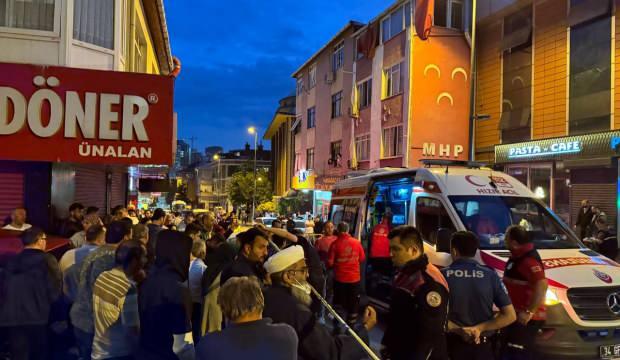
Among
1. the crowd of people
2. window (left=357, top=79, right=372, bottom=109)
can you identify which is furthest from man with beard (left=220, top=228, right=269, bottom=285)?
window (left=357, top=79, right=372, bottom=109)

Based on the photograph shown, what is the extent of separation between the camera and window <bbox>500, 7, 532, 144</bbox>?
1883 centimetres

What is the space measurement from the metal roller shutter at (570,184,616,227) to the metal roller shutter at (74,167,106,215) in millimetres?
14209

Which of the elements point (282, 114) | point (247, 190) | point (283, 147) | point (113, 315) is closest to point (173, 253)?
point (113, 315)

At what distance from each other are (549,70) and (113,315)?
692 inches

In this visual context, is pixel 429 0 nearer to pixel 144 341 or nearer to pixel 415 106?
pixel 415 106

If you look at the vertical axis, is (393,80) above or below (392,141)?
above

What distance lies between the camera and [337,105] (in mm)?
33719

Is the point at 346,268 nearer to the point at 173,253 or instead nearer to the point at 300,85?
the point at 173,253

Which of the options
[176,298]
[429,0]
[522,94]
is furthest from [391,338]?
[429,0]

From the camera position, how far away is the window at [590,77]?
15.4 meters

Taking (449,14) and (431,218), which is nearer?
(431,218)

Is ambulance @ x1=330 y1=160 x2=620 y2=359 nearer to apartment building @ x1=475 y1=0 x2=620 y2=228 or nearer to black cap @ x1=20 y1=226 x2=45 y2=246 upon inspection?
black cap @ x1=20 y1=226 x2=45 y2=246

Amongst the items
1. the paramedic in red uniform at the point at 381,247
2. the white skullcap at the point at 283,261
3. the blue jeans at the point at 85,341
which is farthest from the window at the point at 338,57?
the white skullcap at the point at 283,261

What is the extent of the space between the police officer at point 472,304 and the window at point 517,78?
631 inches
